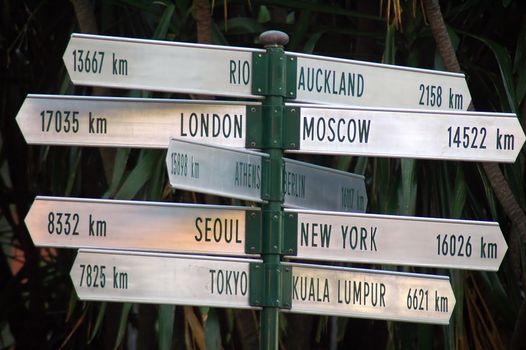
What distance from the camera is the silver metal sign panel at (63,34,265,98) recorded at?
11.7 ft

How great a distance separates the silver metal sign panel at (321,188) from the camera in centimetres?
359

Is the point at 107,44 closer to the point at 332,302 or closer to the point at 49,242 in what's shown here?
the point at 49,242

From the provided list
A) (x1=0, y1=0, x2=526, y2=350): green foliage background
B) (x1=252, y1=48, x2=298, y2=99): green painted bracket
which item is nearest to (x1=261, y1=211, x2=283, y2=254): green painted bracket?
(x1=252, y1=48, x2=298, y2=99): green painted bracket

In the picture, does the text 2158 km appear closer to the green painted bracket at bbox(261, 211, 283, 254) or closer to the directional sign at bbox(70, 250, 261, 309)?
the directional sign at bbox(70, 250, 261, 309)

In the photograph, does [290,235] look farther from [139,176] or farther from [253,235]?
[139,176]

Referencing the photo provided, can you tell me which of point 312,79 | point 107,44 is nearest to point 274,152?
point 312,79

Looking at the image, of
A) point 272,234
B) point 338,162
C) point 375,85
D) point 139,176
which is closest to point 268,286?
point 272,234

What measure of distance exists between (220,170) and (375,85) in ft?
2.25

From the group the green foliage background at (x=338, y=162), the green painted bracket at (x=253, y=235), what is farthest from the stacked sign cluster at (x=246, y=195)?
the green foliage background at (x=338, y=162)

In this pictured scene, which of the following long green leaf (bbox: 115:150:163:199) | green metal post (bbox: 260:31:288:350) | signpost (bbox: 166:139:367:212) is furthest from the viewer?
long green leaf (bbox: 115:150:163:199)

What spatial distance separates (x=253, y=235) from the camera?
349 cm

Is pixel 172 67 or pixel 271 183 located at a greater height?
pixel 172 67

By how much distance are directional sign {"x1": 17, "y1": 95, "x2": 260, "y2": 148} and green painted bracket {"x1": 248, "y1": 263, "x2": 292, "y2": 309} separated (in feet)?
1.32

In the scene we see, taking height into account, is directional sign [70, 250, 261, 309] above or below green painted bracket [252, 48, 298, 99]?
below
